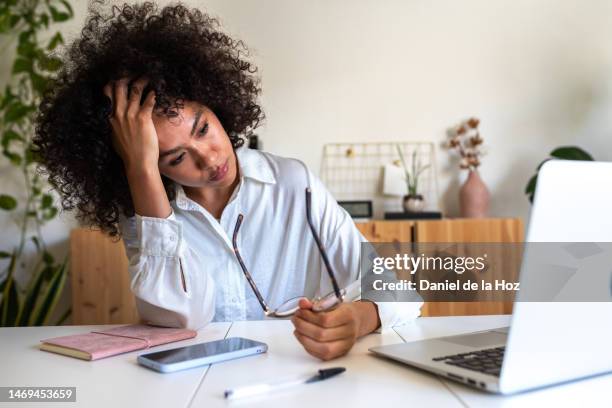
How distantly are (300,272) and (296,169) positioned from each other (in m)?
0.27

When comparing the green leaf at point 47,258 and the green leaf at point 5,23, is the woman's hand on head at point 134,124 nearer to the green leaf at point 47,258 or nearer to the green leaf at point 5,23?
the green leaf at point 47,258

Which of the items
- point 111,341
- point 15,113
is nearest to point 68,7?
point 15,113

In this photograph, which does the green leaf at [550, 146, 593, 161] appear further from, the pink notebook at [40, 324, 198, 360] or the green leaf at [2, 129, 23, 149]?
the green leaf at [2, 129, 23, 149]

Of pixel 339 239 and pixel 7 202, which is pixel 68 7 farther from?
pixel 339 239

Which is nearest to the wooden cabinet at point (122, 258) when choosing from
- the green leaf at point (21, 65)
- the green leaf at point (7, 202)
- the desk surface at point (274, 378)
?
the green leaf at point (7, 202)

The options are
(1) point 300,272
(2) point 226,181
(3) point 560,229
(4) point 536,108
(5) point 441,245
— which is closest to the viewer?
(3) point 560,229

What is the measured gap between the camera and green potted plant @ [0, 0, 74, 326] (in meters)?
2.91

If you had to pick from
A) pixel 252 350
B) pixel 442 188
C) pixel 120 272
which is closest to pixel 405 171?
pixel 442 188

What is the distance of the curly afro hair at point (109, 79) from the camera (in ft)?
4.53

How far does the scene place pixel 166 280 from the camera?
4.09 feet

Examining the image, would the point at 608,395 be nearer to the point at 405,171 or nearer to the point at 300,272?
the point at 300,272

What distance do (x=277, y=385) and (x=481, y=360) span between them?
260 millimetres

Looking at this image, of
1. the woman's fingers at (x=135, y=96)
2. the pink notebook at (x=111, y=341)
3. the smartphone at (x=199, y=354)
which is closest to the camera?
the smartphone at (x=199, y=354)

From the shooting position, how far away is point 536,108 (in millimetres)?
2941
